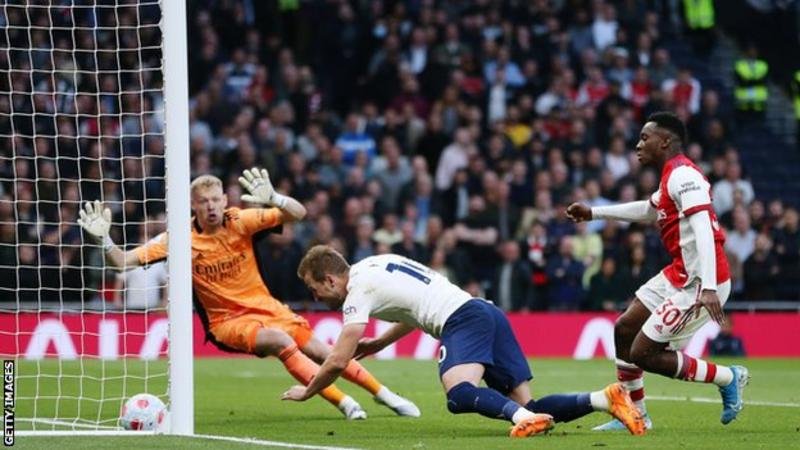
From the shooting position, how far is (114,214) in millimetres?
22422

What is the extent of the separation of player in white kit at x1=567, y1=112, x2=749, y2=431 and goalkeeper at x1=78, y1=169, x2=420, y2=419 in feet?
7.50

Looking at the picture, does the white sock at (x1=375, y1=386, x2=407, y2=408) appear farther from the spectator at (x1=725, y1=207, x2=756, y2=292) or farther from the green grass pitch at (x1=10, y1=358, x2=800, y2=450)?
the spectator at (x1=725, y1=207, x2=756, y2=292)

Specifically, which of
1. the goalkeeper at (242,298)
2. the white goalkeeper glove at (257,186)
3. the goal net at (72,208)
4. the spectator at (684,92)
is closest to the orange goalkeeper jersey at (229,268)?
the goalkeeper at (242,298)

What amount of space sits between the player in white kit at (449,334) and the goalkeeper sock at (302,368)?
152 cm

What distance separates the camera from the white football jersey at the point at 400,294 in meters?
10.6

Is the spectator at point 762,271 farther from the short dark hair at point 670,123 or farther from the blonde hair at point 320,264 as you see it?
the blonde hair at point 320,264

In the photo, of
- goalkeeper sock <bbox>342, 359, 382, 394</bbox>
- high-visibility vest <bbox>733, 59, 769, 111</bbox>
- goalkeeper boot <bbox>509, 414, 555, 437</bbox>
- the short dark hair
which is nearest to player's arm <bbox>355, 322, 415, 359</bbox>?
goalkeeper sock <bbox>342, 359, 382, 394</bbox>

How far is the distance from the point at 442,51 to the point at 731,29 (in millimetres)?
5035

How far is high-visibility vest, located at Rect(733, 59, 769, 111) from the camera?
25344 millimetres

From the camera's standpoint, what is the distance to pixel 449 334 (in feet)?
35.1

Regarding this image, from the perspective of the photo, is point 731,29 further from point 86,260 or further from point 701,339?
point 86,260

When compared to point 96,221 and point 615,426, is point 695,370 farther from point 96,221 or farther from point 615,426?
point 96,221

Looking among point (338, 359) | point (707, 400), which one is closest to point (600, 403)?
point (338, 359)

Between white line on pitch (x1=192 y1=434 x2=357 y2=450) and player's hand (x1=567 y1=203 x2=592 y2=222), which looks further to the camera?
player's hand (x1=567 y1=203 x2=592 y2=222)
